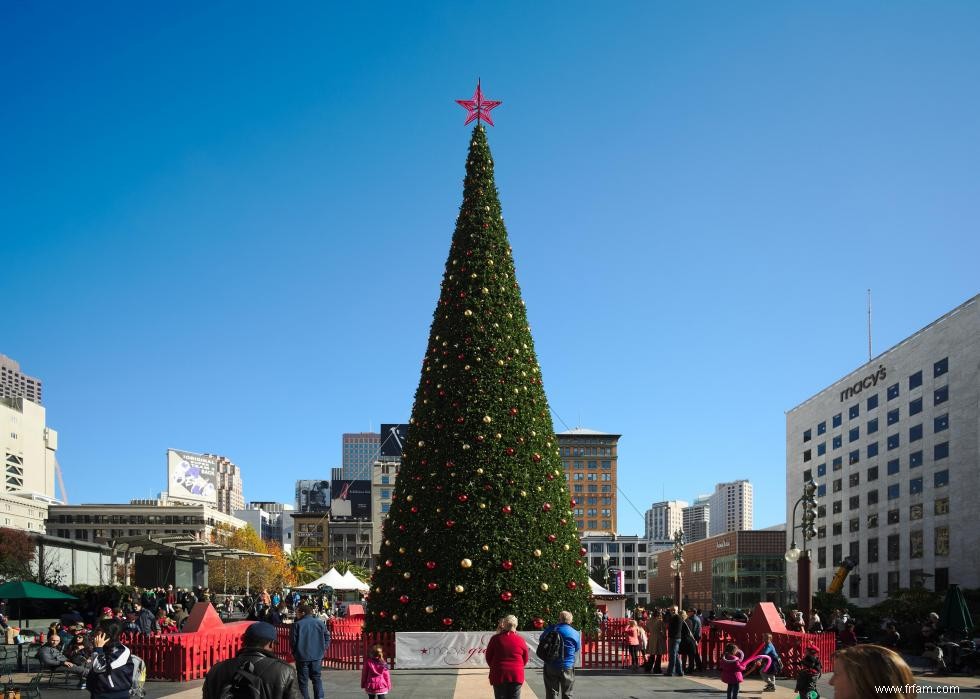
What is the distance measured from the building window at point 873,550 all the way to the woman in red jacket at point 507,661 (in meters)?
78.5

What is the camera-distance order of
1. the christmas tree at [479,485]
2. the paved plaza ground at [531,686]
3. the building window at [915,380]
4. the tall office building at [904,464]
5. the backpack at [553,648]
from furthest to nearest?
the building window at [915,380]
the tall office building at [904,464]
the christmas tree at [479,485]
the paved plaza ground at [531,686]
the backpack at [553,648]

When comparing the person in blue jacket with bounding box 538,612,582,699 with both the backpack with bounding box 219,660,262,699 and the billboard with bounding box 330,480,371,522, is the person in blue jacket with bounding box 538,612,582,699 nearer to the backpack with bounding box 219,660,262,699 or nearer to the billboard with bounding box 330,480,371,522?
the backpack with bounding box 219,660,262,699

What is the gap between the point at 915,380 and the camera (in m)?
76.2

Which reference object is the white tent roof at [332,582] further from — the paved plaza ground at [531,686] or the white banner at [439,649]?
the white banner at [439,649]

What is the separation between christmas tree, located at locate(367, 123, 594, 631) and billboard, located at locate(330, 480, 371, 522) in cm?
14437

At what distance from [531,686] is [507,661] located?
812 centimetres

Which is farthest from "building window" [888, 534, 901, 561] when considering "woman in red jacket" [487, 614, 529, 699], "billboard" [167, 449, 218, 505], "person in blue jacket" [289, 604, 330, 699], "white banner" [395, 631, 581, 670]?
"billboard" [167, 449, 218, 505]

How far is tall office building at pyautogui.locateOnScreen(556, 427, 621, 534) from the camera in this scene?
179m

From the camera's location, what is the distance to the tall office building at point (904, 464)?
68000 millimetres

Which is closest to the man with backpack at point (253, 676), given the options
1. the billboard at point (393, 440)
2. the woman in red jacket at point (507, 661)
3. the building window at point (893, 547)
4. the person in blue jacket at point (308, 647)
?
the woman in red jacket at point (507, 661)

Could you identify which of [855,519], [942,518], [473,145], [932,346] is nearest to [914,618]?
[473,145]

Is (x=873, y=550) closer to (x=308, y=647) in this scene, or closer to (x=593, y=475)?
(x=308, y=647)

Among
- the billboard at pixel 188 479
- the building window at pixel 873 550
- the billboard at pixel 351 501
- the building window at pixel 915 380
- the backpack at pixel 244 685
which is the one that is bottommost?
the billboard at pixel 351 501

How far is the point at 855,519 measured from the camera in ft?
287
